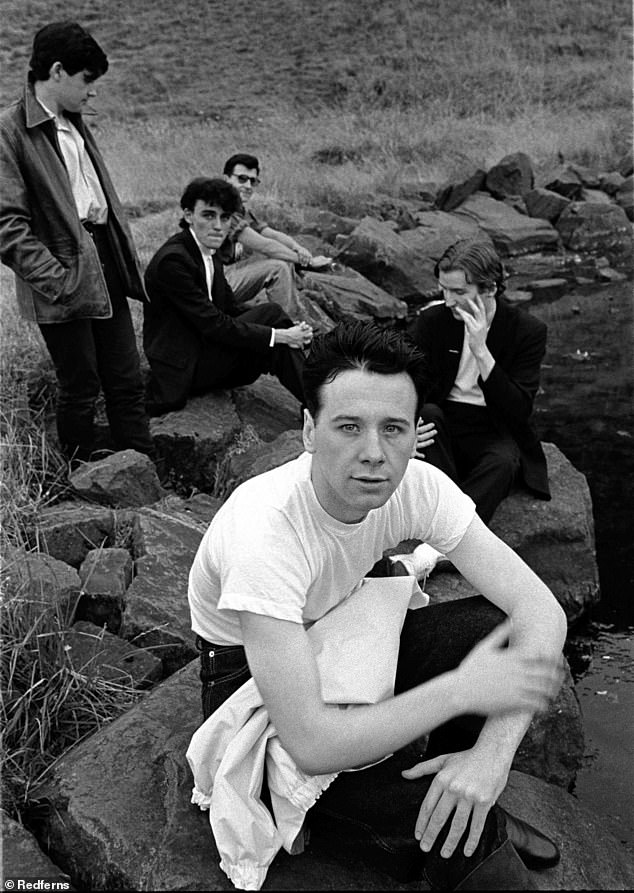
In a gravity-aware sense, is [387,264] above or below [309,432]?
below

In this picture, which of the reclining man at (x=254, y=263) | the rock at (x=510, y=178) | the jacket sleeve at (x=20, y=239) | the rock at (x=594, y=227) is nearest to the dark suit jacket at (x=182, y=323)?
the reclining man at (x=254, y=263)

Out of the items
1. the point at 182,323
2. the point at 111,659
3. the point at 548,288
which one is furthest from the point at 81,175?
the point at 548,288

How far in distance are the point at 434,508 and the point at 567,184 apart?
12.0 metres

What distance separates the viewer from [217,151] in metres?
15.3

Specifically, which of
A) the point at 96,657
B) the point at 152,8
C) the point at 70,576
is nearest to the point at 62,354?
the point at 70,576

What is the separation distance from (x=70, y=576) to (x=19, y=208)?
4.76 ft

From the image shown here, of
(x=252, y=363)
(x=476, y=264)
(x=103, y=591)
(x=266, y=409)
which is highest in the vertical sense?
(x=476, y=264)

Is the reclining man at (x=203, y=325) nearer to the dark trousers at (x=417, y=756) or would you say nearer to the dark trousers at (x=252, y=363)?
the dark trousers at (x=252, y=363)

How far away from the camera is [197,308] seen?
4.68 meters

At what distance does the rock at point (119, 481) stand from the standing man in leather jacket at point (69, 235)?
8.4 inches

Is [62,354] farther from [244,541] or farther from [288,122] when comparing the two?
[288,122]

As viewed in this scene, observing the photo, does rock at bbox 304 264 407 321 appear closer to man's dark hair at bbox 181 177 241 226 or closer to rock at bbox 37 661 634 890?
man's dark hair at bbox 181 177 241 226

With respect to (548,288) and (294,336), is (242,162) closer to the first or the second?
(294,336)

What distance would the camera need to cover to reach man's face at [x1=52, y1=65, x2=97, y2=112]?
12.2 feet
